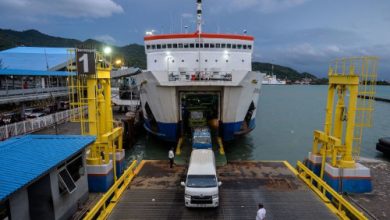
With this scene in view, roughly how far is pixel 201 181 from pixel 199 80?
385 inches

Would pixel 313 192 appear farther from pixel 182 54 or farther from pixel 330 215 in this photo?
pixel 182 54

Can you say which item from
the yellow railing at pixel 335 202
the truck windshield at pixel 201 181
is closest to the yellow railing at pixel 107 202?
the truck windshield at pixel 201 181

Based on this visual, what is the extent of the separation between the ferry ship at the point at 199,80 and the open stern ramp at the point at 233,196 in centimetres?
562

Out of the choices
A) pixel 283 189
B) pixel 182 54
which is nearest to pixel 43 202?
pixel 283 189

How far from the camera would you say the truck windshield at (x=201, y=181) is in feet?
32.4

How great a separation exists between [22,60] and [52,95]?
1282cm

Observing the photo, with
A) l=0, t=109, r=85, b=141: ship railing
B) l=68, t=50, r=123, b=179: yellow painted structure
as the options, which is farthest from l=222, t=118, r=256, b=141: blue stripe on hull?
l=0, t=109, r=85, b=141: ship railing

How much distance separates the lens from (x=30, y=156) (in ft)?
27.2

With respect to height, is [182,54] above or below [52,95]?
above

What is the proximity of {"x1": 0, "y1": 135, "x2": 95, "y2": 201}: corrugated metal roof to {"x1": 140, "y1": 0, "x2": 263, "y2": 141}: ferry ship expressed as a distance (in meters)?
8.64

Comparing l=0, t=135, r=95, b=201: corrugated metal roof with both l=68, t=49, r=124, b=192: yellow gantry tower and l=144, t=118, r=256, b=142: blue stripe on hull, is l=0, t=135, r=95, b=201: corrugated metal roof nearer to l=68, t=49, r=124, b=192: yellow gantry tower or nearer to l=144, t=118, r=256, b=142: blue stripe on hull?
l=68, t=49, r=124, b=192: yellow gantry tower

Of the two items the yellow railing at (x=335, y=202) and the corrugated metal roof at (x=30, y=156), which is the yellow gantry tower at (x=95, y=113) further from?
the yellow railing at (x=335, y=202)

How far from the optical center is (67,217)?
877 centimetres

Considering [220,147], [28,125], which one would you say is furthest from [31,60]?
[220,147]
